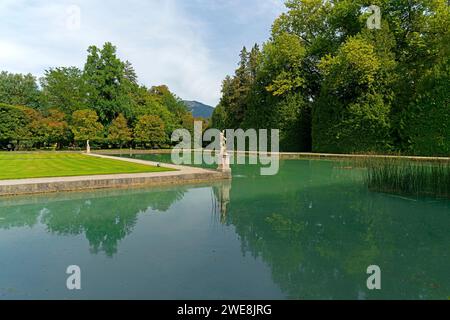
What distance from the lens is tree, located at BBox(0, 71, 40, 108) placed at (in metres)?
40.2

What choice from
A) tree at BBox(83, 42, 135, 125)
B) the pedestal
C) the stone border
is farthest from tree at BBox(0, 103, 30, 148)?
the pedestal

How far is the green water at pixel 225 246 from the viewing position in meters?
3.51

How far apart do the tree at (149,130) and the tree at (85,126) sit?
3.75 meters

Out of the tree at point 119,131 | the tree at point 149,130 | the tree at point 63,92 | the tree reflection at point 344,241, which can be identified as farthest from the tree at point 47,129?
the tree reflection at point 344,241

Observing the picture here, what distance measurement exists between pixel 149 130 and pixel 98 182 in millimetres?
25124

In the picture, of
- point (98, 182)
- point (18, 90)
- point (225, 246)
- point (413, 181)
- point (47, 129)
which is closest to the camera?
point (225, 246)

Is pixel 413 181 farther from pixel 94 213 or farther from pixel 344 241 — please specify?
pixel 94 213

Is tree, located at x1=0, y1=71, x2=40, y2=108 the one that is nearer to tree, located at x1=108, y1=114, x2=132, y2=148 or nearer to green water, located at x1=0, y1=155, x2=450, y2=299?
tree, located at x1=108, y1=114, x2=132, y2=148

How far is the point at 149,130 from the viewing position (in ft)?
114

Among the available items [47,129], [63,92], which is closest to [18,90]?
[63,92]

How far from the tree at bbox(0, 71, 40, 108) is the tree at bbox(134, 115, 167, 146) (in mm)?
16054

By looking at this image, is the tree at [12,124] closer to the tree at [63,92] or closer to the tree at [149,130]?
the tree at [63,92]
